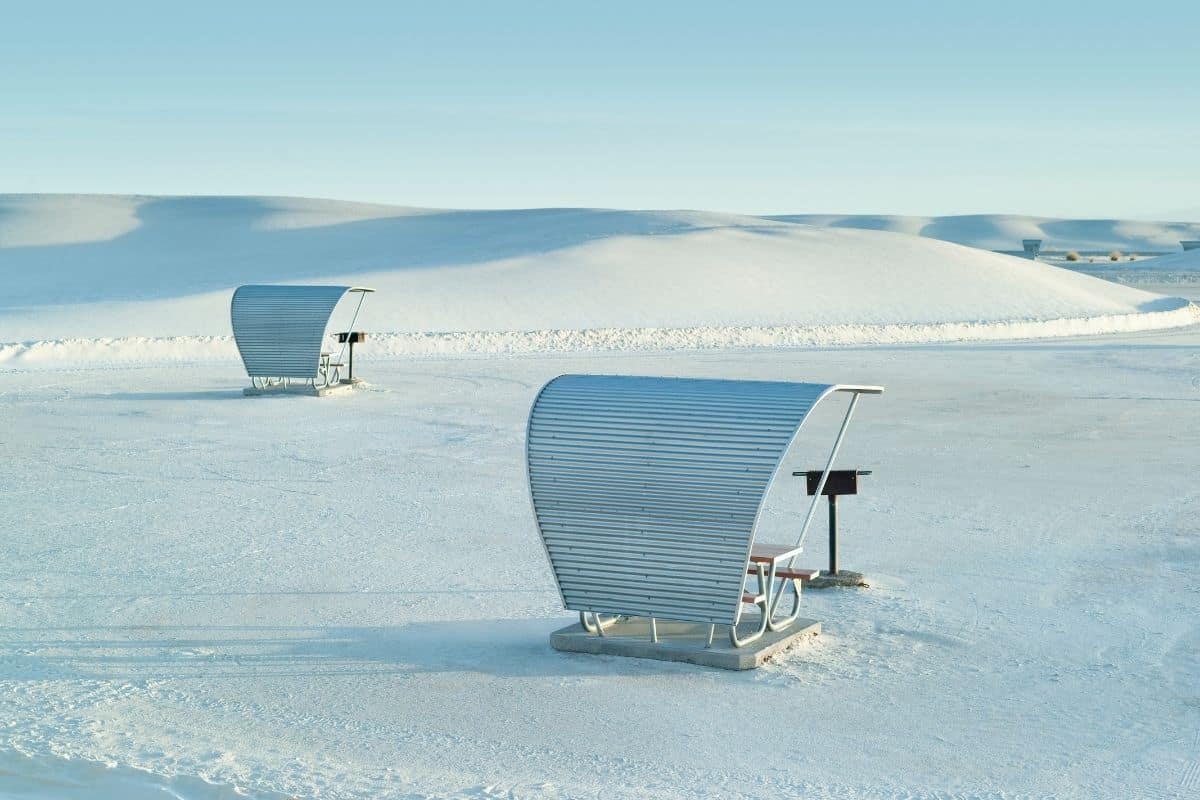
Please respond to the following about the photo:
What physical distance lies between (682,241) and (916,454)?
3628 centimetres

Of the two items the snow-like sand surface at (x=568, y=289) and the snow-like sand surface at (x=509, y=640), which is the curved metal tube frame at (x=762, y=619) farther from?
the snow-like sand surface at (x=568, y=289)

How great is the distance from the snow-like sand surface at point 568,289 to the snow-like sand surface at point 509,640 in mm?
18224

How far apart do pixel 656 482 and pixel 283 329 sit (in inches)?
613

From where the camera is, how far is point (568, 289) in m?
42.4

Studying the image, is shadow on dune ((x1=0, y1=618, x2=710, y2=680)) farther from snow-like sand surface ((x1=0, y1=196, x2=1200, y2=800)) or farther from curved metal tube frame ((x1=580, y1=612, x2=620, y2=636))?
curved metal tube frame ((x1=580, y1=612, x2=620, y2=636))

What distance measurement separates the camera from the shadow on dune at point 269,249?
49719mm

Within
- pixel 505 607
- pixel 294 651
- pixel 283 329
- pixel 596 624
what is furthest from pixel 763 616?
pixel 283 329

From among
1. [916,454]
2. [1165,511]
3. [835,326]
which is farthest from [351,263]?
[1165,511]

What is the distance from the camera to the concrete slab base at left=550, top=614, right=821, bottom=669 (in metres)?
7.86

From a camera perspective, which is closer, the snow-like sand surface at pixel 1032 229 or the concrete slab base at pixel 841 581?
the concrete slab base at pixel 841 581

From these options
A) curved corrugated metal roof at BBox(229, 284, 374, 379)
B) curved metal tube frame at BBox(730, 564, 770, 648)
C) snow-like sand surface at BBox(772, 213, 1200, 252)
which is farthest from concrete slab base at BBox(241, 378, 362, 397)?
snow-like sand surface at BBox(772, 213, 1200, 252)

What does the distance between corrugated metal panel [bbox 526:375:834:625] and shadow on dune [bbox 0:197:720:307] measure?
38824 mm

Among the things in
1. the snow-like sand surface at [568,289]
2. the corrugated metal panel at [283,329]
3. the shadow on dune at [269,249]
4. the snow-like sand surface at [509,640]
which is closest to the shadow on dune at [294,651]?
the snow-like sand surface at [509,640]

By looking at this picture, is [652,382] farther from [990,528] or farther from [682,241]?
[682,241]
